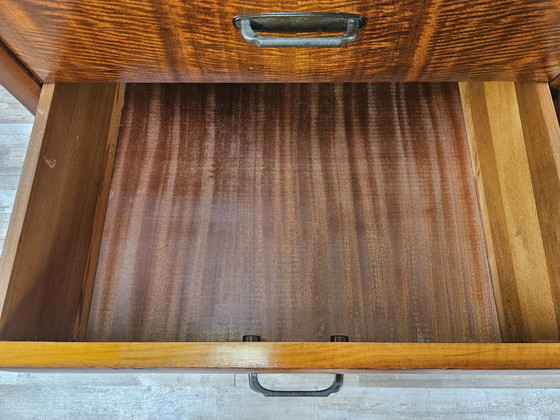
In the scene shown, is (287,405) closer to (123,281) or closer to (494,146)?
(123,281)

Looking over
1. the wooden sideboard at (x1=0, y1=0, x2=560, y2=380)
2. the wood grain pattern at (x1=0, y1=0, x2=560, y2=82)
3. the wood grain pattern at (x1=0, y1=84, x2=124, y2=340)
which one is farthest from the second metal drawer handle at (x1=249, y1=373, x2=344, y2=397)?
the wood grain pattern at (x1=0, y1=0, x2=560, y2=82)

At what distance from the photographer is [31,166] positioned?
1.44 ft

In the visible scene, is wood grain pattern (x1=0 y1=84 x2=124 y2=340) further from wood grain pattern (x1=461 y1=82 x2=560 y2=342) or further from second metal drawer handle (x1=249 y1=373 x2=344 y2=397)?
wood grain pattern (x1=461 y1=82 x2=560 y2=342)

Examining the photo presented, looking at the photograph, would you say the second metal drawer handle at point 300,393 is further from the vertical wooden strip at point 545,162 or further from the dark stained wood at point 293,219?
the vertical wooden strip at point 545,162

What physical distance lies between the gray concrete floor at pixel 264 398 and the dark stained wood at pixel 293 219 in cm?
35

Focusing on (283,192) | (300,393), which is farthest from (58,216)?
(300,393)

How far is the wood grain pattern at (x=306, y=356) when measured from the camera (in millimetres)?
337

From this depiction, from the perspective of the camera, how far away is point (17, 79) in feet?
1.49

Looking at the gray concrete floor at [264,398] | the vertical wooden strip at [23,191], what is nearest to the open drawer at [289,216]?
the vertical wooden strip at [23,191]

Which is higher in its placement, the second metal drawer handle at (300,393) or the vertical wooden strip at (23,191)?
the vertical wooden strip at (23,191)

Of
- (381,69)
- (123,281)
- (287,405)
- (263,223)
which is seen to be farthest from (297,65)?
(287,405)

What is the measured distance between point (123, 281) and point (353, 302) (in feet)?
0.82

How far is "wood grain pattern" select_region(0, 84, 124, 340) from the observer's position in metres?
0.42

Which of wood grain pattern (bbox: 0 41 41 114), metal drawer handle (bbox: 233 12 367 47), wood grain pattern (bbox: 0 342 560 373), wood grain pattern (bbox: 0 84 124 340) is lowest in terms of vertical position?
wood grain pattern (bbox: 0 342 560 373)
